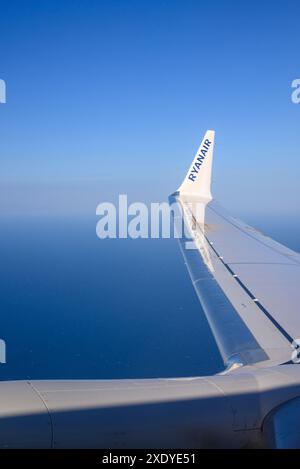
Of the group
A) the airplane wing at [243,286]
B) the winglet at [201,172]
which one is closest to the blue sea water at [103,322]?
the airplane wing at [243,286]

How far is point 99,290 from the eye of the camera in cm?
2388

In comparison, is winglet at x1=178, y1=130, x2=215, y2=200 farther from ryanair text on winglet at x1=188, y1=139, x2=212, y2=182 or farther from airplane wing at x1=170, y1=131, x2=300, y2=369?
airplane wing at x1=170, y1=131, x2=300, y2=369

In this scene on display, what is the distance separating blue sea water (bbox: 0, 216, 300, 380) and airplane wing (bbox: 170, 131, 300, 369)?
0.75 metres

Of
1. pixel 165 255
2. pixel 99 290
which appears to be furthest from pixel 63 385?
pixel 165 255

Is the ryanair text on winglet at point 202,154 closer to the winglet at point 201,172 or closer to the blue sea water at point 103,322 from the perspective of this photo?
the winglet at point 201,172

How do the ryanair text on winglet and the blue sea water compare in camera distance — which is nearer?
the ryanair text on winglet

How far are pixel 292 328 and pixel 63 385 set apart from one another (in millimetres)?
1706

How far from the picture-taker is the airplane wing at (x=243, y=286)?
2.79 m

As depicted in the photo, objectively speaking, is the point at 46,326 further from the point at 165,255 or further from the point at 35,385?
the point at 165,255

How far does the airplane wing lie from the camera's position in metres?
2.79

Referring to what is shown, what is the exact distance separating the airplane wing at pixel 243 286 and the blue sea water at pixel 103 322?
0.75m

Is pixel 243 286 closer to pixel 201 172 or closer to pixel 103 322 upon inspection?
pixel 201 172

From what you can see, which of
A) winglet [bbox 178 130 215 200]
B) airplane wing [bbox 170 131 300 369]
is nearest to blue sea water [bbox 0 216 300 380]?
airplane wing [bbox 170 131 300 369]
